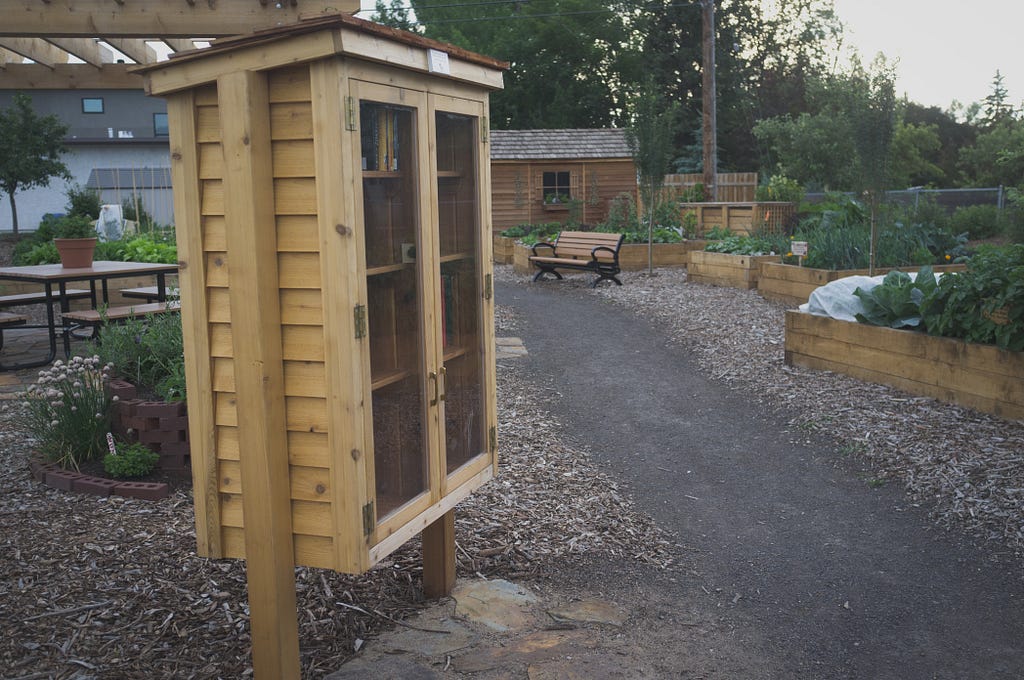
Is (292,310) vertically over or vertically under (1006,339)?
over

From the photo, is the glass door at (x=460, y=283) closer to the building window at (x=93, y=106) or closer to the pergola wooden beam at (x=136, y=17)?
the pergola wooden beam at (x=136, y=17)

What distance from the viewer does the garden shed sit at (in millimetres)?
25188

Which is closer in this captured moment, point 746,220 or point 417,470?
point 417,470

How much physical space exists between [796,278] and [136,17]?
8756 mm

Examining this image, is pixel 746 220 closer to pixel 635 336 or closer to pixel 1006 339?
pixel 635 336

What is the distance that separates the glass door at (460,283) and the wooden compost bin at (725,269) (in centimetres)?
1043

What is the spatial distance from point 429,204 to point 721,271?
1169cm

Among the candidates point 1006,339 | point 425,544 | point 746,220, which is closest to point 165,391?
point 425,544

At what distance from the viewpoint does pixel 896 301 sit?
7.73 metres

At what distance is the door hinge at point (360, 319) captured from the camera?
3.08m

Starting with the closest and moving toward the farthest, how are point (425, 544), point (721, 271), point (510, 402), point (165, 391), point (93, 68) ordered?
point (425, 544), point (165, 391), point (510, 402), point (93, 68), point (721, 271)

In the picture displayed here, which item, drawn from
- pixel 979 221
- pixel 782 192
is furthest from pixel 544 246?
pixel 979 221

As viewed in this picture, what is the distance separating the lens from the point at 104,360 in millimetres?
6520

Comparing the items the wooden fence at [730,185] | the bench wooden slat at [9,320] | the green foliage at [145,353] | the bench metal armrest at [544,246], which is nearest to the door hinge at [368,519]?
the green foliage at [145,353]
